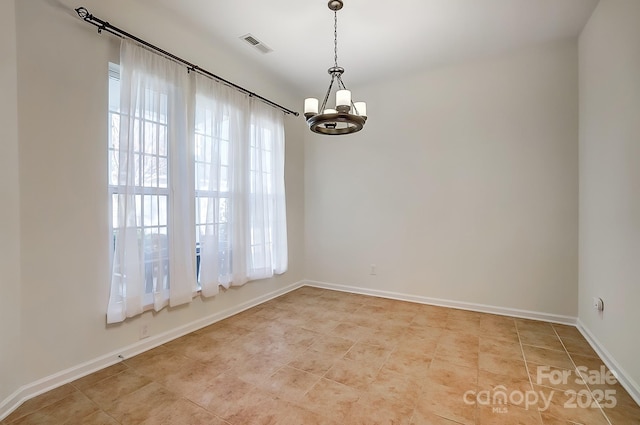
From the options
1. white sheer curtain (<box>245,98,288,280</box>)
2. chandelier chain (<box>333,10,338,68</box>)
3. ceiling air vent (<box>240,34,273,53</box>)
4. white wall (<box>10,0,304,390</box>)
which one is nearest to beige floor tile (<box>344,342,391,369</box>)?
white sheer curtain (<box>245,98,288,280</box>)

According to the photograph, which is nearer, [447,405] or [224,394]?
[447,405]

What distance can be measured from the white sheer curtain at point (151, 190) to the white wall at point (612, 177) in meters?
3.52

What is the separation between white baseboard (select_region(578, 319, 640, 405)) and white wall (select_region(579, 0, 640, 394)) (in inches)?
1.0

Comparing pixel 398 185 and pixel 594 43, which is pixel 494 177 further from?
pixel 594 43

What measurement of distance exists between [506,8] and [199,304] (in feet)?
13.5

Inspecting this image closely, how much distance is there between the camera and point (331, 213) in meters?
4.48

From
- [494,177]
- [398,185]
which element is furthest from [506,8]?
[398,185]

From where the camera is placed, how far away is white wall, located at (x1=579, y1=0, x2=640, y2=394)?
191 centimetres

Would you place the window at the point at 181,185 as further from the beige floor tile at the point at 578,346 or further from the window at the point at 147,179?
the beige floor tile at the point at 578,346

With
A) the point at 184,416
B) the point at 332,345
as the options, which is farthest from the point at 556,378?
the point at 184,416

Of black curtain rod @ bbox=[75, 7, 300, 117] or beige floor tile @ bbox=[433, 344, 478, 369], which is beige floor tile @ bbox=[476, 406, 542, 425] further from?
black curtain rod @ bbox=[75, 7, 300, 117]

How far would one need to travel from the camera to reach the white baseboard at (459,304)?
3123 mm

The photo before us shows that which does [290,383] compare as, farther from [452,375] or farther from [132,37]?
[132,37]

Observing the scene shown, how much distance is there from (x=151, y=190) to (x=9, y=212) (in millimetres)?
880
